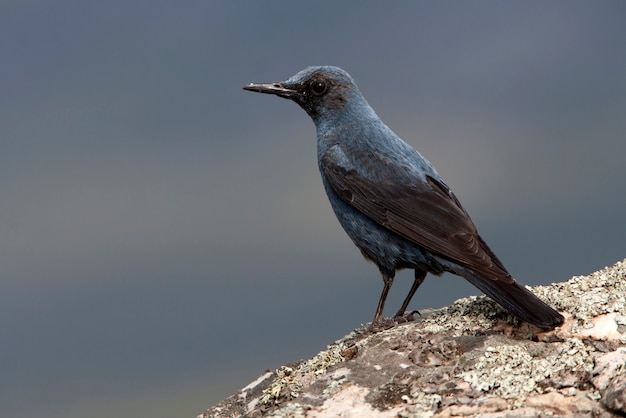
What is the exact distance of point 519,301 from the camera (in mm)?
5500

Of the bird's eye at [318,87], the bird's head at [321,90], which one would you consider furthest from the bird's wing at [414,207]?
the bird's eye at [318,87]

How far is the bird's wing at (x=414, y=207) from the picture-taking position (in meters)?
6.02

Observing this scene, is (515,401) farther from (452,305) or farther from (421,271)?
(421,271)

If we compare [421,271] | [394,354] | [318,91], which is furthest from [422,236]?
[318,91]

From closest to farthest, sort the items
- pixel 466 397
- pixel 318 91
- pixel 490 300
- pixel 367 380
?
1. pixel 466 397
2. pixel 367 380
3. pixel 490 300
4. pixel 318 91

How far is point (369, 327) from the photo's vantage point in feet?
20.7

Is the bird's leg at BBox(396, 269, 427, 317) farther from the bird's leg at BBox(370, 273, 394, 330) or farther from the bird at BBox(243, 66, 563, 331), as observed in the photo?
the bird's leg at BBox(370, 273, 394, 330)

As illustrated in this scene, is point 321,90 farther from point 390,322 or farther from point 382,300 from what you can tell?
point 390,322

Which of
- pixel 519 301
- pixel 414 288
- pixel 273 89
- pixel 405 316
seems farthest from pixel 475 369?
pixel 273 89

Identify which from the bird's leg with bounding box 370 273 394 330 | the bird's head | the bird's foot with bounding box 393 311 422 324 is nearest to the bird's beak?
the bird's head

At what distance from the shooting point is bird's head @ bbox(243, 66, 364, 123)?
754 cm

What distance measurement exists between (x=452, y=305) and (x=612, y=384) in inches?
77.2

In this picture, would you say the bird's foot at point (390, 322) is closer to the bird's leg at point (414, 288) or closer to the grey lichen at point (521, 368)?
the bird's leg at point (414, 288)

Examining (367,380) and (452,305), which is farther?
(452,305)
